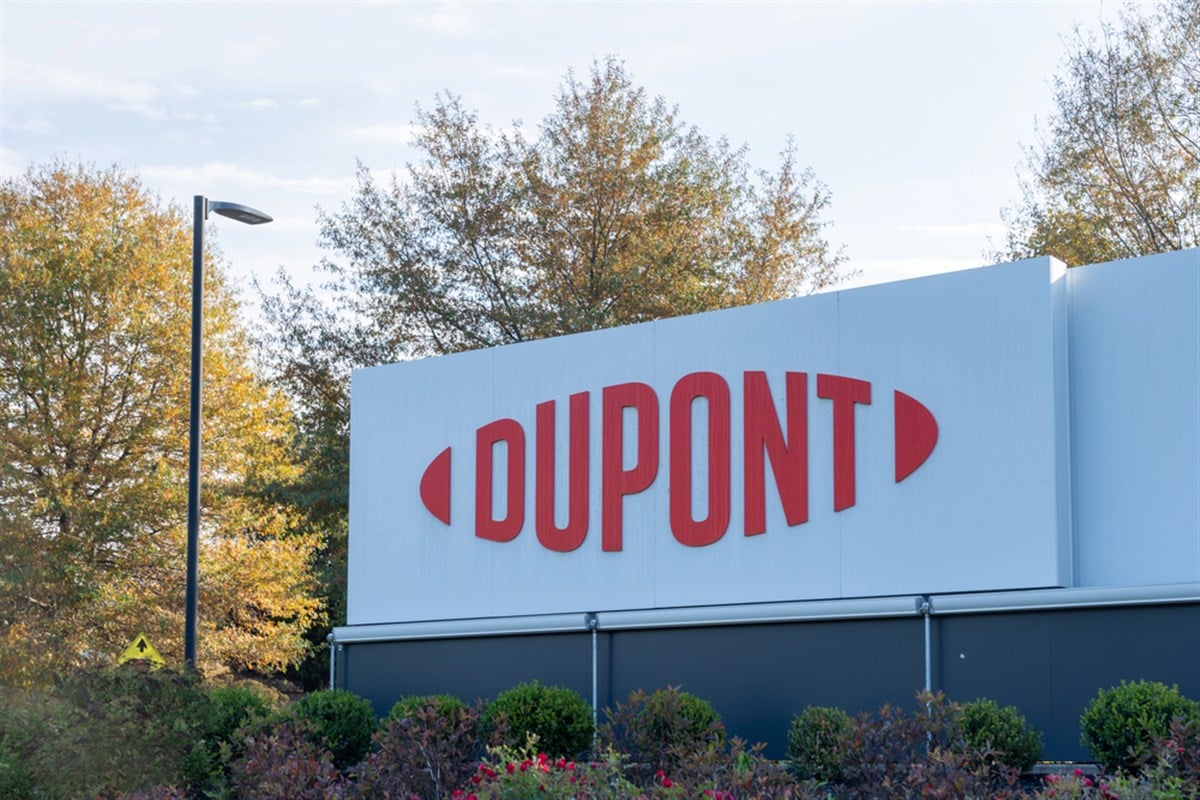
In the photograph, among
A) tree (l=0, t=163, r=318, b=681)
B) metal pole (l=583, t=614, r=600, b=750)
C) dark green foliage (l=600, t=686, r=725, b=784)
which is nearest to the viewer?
dark green foliage (l=600, t=686, r=725, b=784)

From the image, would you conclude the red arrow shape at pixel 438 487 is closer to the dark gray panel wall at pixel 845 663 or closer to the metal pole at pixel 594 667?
the dark gray panel wall at pixel 845 663

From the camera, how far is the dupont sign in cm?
1576

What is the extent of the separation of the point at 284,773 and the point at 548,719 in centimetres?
633

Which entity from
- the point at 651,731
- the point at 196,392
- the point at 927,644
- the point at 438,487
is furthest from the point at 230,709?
the point at 927,644

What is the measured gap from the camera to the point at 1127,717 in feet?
41.7

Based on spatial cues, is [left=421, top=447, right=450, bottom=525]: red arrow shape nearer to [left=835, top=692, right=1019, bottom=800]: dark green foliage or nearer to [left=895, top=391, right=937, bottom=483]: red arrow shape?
[left=895, top=391, right=937, bottom=483]: red arrow shape

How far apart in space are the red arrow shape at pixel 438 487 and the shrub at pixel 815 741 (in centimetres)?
691

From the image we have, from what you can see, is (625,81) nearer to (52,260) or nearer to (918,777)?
(52,260)

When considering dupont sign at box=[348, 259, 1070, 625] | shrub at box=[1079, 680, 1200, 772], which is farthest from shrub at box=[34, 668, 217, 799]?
shrub at box=[1079, 680, 1200, 772]

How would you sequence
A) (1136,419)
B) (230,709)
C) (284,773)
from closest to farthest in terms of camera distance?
(284,773) → (1136,419) → (230,709)

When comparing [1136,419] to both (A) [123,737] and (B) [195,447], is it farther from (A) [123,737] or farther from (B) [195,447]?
(B) [195,447]

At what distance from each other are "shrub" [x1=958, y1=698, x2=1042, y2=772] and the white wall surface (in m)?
2.15

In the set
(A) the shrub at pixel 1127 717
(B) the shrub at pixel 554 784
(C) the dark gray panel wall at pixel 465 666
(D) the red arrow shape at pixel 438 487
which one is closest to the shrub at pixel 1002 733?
(A) the shrub at pixel 1127 717

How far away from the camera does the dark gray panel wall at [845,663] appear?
14.5 meters
